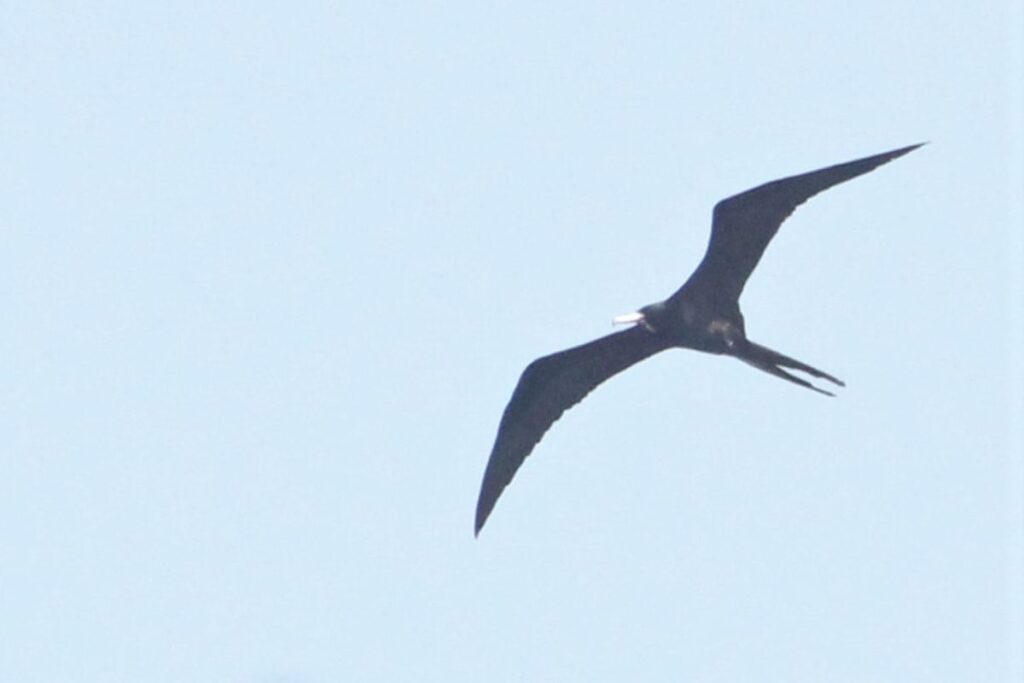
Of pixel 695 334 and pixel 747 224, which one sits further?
pixel 695 334

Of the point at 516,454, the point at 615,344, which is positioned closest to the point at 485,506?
the point at 516,454

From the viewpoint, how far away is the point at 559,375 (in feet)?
42.6

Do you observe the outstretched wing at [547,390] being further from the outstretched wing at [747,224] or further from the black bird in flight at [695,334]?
the outstretched wing at [747,224]

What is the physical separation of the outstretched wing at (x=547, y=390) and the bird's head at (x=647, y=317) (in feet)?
0.71

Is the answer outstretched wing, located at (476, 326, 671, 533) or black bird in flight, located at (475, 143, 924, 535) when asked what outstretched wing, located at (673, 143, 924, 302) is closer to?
black bird in flight, located at (475, 143, 924, 535)

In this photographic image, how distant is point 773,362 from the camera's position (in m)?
11.9

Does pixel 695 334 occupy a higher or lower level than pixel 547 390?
lower

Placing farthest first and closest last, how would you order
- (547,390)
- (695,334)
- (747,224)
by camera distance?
(547,390)
(695,334)
(747,224)

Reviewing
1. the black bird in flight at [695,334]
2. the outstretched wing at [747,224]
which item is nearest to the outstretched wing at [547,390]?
the black bird in flight at [695,334]

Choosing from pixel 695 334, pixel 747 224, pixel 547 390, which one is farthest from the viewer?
pixel 547 390

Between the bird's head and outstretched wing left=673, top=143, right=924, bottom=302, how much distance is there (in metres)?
0.18

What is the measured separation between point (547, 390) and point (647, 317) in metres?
0.97

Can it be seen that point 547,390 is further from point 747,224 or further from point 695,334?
point 747,224

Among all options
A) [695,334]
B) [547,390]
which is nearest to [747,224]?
[695,334]
